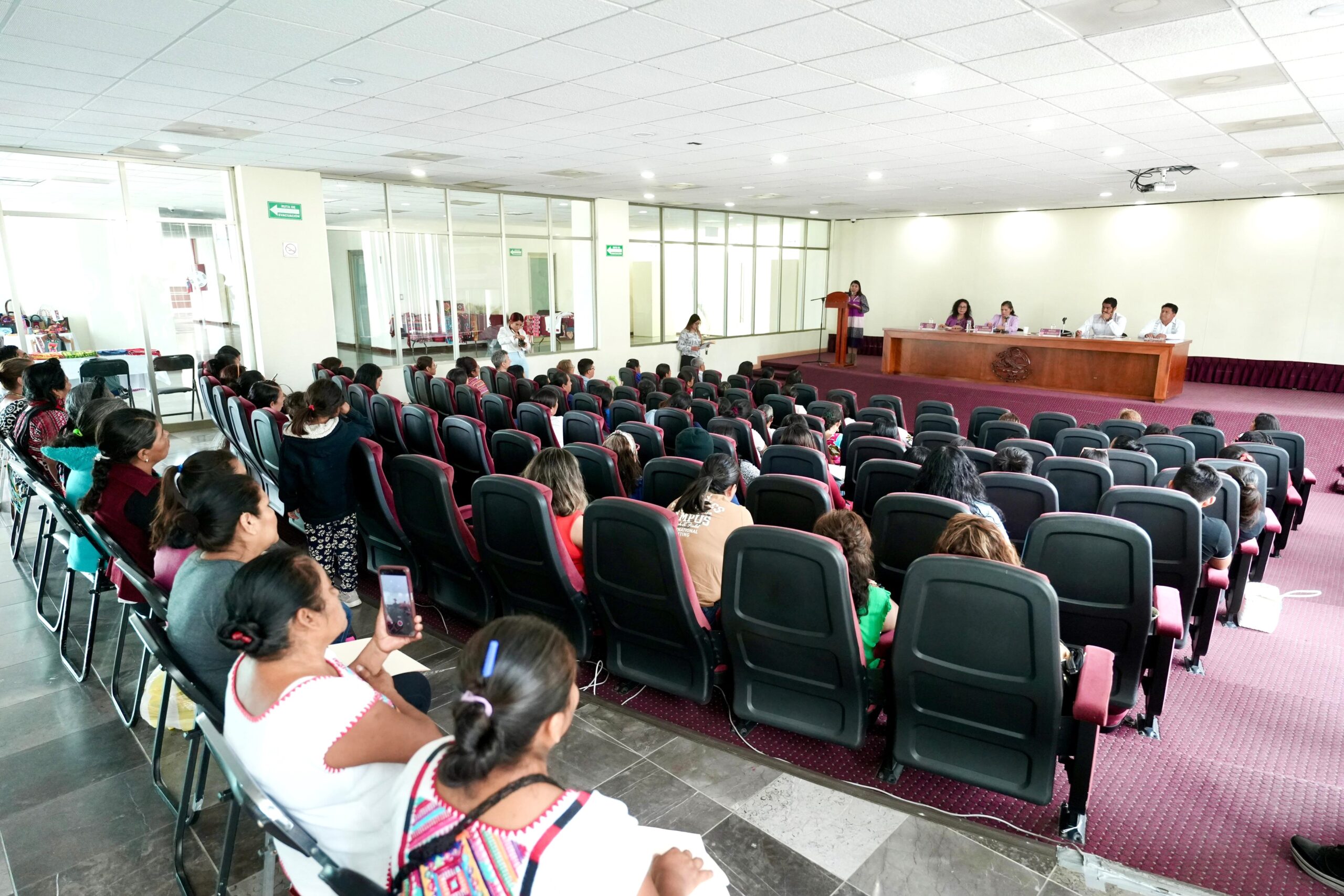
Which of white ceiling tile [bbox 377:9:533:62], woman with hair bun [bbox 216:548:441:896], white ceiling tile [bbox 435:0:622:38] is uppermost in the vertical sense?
white ceiling tile [bbox 377:9:533:62]

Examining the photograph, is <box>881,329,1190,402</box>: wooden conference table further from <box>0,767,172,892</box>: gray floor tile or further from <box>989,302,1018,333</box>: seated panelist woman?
<box>0,767,172,892</box>: gray floor tile

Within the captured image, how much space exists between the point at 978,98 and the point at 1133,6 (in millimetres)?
1805

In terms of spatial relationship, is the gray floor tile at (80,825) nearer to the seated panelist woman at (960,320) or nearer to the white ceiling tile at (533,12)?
the white ceiling tile at (533,12)

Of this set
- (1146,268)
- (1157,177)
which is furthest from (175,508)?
(1146,268)

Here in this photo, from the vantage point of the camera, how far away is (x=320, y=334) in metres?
9.60

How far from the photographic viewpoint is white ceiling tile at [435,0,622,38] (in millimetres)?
3555

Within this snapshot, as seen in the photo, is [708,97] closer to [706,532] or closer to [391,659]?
[706,532]

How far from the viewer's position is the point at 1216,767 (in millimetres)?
2791

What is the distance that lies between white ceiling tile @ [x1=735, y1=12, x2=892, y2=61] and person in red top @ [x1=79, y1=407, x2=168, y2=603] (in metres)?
3.60

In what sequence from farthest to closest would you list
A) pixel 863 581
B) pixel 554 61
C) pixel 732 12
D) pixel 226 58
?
pixel 554 61, pixel 226 58, pixel 732 12, pixel 863 581

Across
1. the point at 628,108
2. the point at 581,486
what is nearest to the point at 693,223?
the point at 628,108

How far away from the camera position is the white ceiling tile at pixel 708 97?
5105 mm

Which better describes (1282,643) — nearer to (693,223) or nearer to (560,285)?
(560,285)

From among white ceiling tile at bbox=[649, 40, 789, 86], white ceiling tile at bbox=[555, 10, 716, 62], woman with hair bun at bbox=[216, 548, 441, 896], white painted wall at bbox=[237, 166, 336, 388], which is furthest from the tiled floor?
white painted wall at bbox=[237, 166, 336, 388]
